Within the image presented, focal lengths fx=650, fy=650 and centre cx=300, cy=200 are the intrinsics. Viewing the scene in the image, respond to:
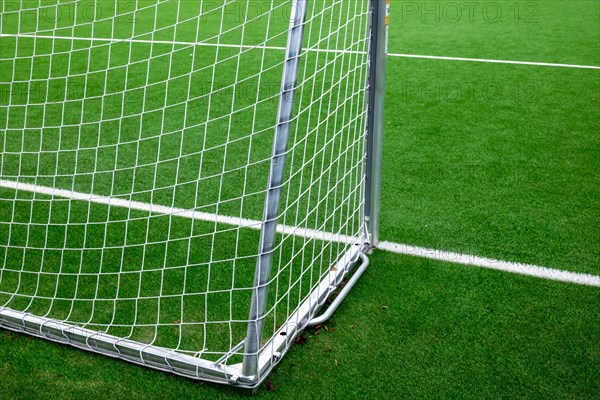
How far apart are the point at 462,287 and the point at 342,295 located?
53cm

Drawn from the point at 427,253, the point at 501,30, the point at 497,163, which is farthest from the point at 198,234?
the point at 501,30

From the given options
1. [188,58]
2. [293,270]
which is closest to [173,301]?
[293,270]

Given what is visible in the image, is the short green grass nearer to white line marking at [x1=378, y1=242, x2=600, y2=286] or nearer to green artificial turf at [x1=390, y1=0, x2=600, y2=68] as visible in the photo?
white line marking at [x1=378, y1=242, x2=600, y2=286]

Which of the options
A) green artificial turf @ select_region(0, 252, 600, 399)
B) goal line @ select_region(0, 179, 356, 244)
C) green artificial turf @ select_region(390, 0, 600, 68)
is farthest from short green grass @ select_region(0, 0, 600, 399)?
green artificial turf @ select_region(390, 0, 600, 68)

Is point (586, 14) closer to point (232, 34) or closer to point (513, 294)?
point (232, 34)

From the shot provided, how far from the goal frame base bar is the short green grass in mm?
40

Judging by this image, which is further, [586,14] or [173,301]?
[586,14]

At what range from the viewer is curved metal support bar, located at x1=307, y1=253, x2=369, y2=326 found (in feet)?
8.43

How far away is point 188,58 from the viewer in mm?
6531

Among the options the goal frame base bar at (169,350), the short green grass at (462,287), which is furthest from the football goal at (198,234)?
the short green grass at (462,287)

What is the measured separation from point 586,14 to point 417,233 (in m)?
6.30

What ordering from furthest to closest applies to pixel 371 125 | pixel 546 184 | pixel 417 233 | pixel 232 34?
pixel 232 34, pixel 546 184, pixel 417 233, pixel 371 125

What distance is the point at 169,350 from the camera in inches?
92.1

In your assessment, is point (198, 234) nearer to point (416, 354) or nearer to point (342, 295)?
point (342, 295)
